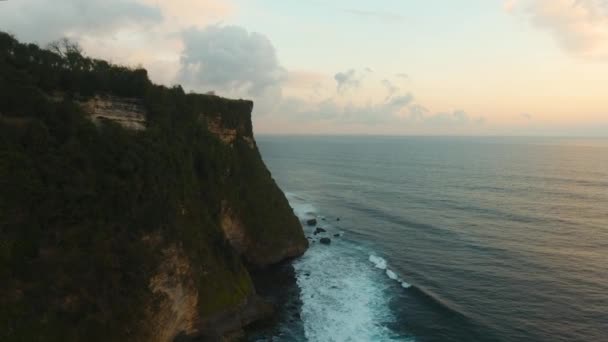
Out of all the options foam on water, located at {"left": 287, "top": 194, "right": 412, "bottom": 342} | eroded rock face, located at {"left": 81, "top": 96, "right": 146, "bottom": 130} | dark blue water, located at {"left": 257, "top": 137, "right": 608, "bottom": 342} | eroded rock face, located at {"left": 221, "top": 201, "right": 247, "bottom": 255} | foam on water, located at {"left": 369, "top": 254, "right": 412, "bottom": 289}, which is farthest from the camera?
foam on water, located at {"left": 369, "top": 254, "right": 412, "bottom": 289}

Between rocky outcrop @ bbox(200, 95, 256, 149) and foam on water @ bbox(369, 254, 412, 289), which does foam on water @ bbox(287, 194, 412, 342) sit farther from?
rocky outcrop @ bbox(200, 95, 256, 149)

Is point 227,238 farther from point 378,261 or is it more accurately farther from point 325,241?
point 378,261

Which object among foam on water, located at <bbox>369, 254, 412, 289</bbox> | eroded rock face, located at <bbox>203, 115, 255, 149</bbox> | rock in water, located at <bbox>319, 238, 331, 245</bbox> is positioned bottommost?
foam on water, located at <bbox>369, 254, 412, 289</bbox>

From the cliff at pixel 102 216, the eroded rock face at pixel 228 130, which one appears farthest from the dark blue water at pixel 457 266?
the eroded rock face at pixel 228 130

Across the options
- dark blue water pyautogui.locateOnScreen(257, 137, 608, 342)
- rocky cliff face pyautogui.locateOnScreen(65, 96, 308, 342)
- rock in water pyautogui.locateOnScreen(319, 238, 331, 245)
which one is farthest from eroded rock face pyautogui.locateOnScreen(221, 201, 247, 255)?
rock in water pyautogui.locateOnScreen(319, 238, 331, 245)

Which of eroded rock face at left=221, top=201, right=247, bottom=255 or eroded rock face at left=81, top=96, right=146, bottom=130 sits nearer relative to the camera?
eroded rock face at left=81, top=96, right=146, bottom=130

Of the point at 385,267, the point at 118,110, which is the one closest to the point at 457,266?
the point at 385,267

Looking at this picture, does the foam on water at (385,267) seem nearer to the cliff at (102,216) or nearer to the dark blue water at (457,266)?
the dark blue water at (457,266)
